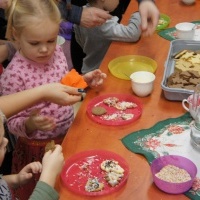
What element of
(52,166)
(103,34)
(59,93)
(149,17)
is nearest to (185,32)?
(149,17)

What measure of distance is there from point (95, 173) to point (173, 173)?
0.83 ft

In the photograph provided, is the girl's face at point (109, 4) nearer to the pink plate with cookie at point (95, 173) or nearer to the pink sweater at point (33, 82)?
the pink sweater at point (33, 82)

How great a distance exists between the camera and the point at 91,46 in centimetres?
235

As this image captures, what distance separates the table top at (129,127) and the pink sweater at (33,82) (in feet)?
0.44

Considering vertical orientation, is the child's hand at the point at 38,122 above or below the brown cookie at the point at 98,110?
below

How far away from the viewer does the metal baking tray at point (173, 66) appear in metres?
1.55

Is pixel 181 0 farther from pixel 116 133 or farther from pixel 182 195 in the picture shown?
pixel 182 195

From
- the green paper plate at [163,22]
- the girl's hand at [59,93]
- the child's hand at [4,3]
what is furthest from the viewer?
the green paper plate at [163,22]

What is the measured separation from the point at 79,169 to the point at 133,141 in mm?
220

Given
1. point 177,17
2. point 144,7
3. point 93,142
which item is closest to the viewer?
point 93,142

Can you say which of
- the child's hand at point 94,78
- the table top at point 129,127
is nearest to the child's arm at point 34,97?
the table top at point 129,127

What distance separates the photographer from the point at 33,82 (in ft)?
5.32

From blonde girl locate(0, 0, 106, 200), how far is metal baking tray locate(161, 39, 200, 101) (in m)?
0.28

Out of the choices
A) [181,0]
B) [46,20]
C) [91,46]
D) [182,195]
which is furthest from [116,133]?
[181,0]
